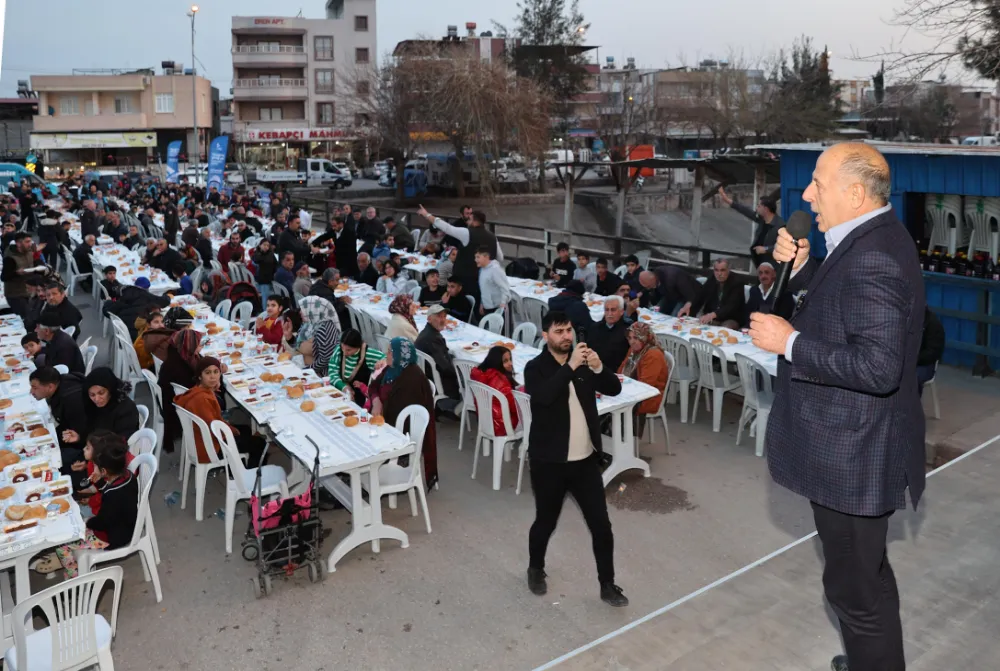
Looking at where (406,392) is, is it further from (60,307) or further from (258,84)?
(258,84)

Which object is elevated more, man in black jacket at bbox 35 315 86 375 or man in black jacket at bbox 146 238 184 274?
man in black jacket at bbox 146 238 184 274

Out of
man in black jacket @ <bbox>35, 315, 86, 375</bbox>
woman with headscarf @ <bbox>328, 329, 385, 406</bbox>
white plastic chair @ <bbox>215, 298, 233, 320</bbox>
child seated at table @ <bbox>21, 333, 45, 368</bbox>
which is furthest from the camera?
white plastic chair @ <bbox>215, 298, 233, 320</bbox>

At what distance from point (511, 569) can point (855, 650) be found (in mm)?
3164

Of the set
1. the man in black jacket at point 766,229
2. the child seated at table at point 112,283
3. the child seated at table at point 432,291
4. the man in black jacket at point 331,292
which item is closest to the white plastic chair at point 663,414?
the man in black jacket at point 766,229

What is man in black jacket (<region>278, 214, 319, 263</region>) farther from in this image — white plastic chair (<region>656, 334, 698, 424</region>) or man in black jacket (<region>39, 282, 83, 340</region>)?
white plastic chair (<region>656, 334, 698, 424</region>)

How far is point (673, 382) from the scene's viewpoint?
889 cm

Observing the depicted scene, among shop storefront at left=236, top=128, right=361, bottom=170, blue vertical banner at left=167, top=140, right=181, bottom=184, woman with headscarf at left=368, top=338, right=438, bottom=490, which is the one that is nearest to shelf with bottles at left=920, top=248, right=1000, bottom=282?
woman with headscarf at left=368, top=338, right=438, bottom=490

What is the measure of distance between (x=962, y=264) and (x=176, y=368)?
28.3 ft

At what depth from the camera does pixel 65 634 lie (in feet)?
13.4

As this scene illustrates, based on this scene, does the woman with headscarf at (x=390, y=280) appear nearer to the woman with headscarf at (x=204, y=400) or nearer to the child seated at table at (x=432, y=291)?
the child seated at table at (x=432, y=291)

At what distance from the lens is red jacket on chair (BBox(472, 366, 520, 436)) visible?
7.07m

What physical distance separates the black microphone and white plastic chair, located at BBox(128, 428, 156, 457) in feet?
15.6

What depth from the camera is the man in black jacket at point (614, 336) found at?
823 centimetres

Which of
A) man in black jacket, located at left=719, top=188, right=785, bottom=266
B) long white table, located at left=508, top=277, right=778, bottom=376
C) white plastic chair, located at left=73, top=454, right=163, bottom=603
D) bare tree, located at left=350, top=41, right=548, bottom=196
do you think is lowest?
white plastic chair, located at left=73, top=454, right=163, bottom=603
